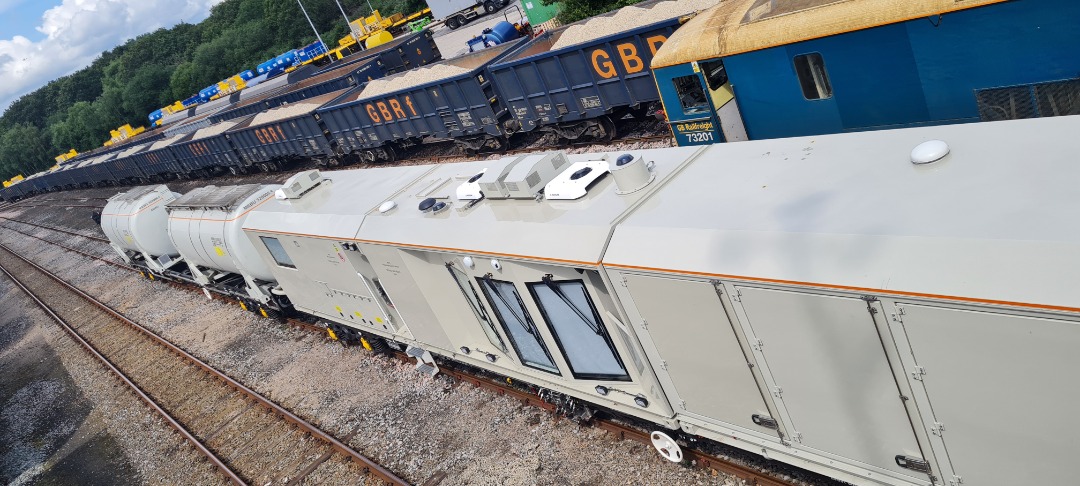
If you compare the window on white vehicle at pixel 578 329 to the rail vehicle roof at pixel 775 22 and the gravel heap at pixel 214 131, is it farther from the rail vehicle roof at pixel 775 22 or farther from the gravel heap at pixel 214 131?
the gravel heap at pixel 214 131

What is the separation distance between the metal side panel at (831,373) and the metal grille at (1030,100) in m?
6.01

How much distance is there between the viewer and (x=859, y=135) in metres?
6.20

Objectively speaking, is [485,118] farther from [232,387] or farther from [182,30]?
[182,30]

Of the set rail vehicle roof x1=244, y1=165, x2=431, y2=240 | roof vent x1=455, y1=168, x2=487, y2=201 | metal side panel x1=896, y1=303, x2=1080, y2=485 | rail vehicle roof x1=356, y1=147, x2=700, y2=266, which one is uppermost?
rail vehicle roof x1=244, y1=165, x2=431, y2=240

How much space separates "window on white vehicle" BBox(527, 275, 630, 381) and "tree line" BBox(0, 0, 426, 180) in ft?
240

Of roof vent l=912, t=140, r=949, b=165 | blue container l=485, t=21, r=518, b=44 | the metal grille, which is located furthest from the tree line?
roof vent l=912, t=140, r=949, b=165

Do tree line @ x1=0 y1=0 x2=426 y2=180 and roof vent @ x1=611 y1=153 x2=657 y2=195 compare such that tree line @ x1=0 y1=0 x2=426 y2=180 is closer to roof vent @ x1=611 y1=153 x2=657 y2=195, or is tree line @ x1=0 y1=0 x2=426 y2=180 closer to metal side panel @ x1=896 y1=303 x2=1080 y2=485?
roof vent @ x1=611 y1=153 x2=657 y2=195

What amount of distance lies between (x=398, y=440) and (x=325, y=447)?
1.70 m

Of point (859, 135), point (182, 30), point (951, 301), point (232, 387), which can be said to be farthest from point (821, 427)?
point (182, 30)

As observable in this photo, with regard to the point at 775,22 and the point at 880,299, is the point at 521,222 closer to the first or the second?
the point at 880,299

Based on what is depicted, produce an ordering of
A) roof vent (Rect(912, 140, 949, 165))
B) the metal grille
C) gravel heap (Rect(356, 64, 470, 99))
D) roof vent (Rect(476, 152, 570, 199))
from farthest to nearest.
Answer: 1. gravel heap (Rect(356, 64, 470, 99))
2. the metal grille
3. roof vent (Rect(476, 152, 570, 199))
4. roof vent (Rect(912, 140, 949, 165))

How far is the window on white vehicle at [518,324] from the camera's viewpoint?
7.90 m

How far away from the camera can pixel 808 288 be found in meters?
4.66

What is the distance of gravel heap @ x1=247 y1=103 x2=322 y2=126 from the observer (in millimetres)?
32606
